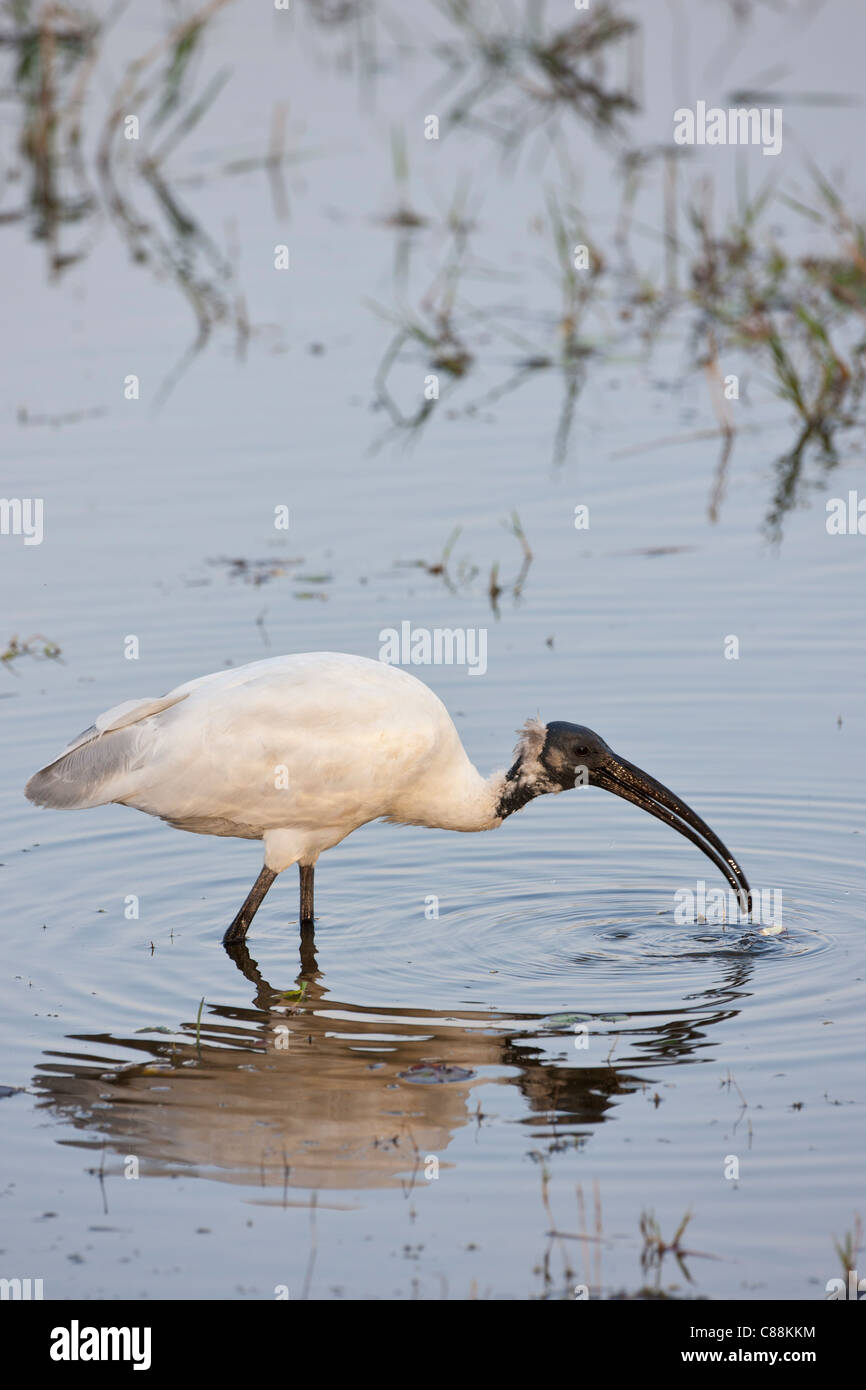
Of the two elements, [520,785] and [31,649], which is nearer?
[520,785]

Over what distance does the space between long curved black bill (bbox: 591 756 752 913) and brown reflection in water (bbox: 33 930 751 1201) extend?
55cm

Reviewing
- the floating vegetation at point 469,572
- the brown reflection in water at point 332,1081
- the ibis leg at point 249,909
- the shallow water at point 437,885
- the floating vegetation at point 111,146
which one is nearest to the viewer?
the shallow water at point 437,885

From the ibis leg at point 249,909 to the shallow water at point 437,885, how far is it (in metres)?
0.18

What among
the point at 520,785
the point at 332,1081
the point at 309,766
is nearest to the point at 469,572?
the point at 520,785

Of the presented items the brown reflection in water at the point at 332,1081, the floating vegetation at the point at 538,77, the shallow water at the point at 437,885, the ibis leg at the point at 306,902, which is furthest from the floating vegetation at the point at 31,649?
the floating vegetation at the point at 538,77

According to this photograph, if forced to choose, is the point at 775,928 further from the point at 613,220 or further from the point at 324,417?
the point at 613,220

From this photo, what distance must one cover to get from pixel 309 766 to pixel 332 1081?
4.35 ft

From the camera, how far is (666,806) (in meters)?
7.77

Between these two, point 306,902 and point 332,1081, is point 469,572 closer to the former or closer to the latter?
point 306,902

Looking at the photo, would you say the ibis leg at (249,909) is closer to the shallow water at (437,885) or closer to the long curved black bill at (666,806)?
the shallow water at (437,885)

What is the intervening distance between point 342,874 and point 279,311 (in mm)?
8421

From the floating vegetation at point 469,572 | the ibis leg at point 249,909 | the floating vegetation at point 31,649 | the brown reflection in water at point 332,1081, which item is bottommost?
the brown reflection in water at point 332,1081

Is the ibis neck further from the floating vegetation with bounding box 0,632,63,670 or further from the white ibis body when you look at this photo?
the floating vegetation with bounding box 0,632,63,670

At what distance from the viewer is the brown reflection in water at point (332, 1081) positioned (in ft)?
19.5
